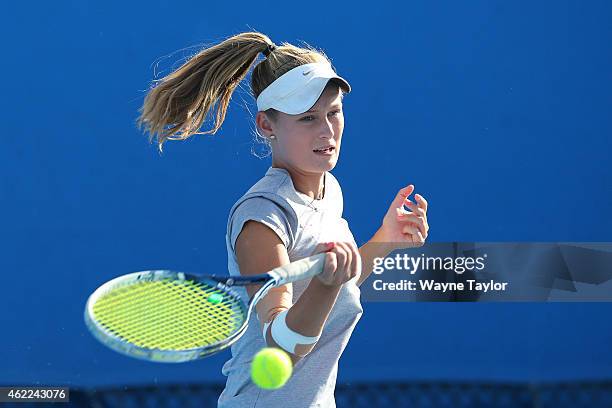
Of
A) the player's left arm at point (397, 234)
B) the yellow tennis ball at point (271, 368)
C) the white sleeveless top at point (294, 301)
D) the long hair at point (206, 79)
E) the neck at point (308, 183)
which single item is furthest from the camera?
the player's left arm at point (397, 234)

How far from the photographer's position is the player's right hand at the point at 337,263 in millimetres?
2117

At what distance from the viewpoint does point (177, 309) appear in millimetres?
2209

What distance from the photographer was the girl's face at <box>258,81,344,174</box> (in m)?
2.43

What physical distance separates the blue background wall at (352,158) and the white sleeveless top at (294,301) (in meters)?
1.49

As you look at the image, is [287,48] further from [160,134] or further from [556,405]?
[556,405]

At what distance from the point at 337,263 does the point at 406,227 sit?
72cm

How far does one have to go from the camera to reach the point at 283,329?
216 centimetres

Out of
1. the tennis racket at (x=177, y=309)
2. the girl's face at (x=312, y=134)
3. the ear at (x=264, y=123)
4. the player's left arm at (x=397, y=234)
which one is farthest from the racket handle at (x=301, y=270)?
the player's left arm at (x=397, y=234)

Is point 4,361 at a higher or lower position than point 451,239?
lower

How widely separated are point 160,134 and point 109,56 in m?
1.27

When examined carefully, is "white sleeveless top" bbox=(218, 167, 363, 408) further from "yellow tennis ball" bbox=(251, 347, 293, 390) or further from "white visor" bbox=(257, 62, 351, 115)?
"yellow tennis ball" bbox=(251, 347, 293, 390)

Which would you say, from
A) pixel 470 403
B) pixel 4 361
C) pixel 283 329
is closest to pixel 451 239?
pixel 470 403

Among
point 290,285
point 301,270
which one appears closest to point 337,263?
point 301,270

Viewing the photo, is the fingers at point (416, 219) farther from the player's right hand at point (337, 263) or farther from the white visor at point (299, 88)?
the player's right hand at point (337, 263)
